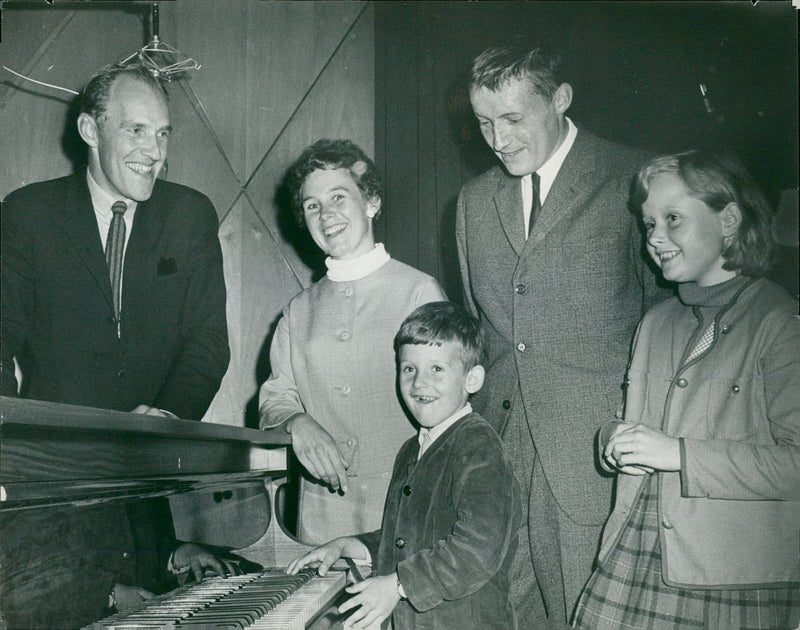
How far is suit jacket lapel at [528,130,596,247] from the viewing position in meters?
2.21

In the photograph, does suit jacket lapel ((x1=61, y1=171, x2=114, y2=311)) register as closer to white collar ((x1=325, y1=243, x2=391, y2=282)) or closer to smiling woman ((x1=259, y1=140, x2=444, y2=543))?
smiling woman ((x1=259, y1=140, x2=444, y2=543))

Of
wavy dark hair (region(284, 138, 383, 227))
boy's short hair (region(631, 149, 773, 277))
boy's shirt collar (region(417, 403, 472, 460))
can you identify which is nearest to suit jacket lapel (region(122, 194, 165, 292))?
wavy dark hair (region(284, 138, 383, 227))

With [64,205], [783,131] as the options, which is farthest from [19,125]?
[783,131]

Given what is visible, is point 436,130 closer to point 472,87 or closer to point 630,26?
point 630,26

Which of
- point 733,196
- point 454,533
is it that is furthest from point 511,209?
point 454,533

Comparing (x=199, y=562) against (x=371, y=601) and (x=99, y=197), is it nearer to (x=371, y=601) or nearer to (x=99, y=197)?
(x=371, y=601)

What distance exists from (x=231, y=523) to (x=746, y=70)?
7.40 ft

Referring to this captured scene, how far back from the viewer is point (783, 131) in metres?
2.41

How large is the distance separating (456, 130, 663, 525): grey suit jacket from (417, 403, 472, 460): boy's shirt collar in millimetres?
290

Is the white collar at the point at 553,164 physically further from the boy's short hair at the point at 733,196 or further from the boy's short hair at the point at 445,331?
the boy's short hair at the point at 445,331

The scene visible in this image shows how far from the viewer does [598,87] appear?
2.99m

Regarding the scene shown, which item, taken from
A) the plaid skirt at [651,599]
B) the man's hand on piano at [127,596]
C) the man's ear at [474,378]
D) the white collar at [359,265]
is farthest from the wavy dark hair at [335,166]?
the man's hand on piano at [127,596]

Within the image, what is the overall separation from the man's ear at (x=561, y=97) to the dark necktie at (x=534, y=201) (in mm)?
213

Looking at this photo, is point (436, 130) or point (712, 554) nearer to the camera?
point (712, 554)
